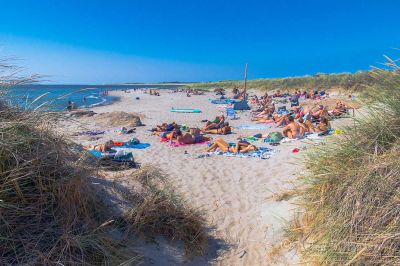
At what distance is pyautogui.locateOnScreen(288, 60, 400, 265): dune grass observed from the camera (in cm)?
220

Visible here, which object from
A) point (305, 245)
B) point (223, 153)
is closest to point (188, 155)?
point (223, 153)

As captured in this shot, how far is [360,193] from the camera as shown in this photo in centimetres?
245

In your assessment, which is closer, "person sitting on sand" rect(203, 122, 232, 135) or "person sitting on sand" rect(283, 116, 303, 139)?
"person sitting on sand" rect(283, 116, 303, 139)

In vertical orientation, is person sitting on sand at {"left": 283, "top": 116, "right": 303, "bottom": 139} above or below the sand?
above

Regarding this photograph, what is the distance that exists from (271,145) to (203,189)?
368cm

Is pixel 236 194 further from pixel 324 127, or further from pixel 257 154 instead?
pixel 324 127

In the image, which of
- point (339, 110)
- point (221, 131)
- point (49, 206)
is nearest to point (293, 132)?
point (221, 131)

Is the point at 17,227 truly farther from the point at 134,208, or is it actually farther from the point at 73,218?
the point at 134,208

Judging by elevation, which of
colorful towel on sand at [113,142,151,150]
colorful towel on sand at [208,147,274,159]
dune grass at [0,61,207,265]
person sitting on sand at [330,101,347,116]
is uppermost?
dune grass at [0,61,207,265]

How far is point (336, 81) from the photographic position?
96.1 feet

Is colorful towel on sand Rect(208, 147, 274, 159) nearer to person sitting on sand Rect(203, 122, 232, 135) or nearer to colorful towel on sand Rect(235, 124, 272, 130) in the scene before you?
person sitting on sand Rect(203, 122, 232, 135)

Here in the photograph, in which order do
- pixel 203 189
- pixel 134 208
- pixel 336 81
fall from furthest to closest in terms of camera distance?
pixel 336 81, pixel 203 189, pixel 134 208

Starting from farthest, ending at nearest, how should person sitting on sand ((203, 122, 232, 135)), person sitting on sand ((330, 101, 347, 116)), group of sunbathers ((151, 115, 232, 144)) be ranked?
1. person sitting on sand ((330, 101, 347, 116))
2. person sitting on sand ((203, 122, 232, 135))
3. group of sunbathers ((151, 115, 232, 144))

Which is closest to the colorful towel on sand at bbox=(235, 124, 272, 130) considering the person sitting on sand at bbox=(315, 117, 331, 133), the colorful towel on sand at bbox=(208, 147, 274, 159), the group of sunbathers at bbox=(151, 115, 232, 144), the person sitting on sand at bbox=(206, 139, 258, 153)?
the group of sunbathers at bbox=(151, 115, 232, 144)
